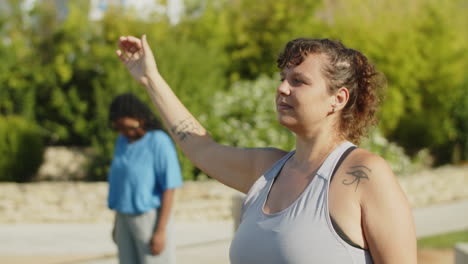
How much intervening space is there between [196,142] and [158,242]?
1714mm

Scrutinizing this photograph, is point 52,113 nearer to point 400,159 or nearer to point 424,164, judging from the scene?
point 400,159

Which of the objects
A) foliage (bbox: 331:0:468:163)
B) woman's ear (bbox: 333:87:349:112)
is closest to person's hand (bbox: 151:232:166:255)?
woman's ear (bbox: 333:87:349:112)

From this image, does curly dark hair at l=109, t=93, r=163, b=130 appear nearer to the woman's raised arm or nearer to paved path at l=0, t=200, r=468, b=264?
the woman's raised arm

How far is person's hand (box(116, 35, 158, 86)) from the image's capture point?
2326 millimetres

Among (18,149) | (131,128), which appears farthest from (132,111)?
(18,149)

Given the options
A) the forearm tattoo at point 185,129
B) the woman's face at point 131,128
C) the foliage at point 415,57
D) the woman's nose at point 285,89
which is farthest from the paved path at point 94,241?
the woman's nose at point 285,89

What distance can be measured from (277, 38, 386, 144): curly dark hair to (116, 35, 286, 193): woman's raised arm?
278 millimetres

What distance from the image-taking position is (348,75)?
6.10ft

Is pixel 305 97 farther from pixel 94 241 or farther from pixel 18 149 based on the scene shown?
pixel 18 149

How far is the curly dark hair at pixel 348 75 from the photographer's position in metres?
1.83

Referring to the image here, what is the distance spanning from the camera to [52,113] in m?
12.0

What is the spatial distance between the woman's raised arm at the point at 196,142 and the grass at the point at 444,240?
5746 mm

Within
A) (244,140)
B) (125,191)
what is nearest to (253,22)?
(244,140)

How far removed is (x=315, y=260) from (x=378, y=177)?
0.28 m
